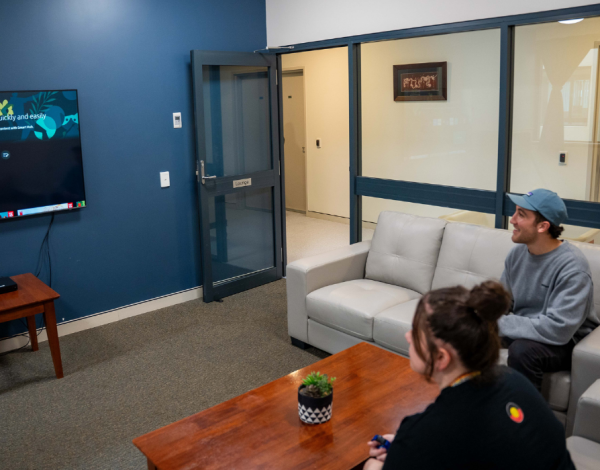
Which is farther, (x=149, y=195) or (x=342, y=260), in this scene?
(x=149, y=195)

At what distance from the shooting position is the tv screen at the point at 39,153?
3580 millimetres

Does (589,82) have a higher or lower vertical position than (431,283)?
higher

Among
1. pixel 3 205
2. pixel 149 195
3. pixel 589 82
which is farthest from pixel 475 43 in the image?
pixel 3 205

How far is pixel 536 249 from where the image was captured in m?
2.62

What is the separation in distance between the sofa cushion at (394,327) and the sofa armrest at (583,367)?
0.83 m

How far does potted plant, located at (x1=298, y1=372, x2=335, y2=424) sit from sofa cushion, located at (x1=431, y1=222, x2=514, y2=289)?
1.42 metres

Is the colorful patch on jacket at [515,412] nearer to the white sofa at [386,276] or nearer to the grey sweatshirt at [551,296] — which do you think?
the grey sweatshirt at [551,296]

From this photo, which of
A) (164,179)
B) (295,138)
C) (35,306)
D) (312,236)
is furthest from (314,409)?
(295,138)

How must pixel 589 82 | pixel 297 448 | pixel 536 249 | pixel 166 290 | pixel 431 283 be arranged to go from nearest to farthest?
pixel 297 448, pixel 536 249, pixel 589 82, pixel 431 283, pixel 166 290

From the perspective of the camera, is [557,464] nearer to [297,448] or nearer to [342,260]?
[297,448]

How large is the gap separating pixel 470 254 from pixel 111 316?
264cm

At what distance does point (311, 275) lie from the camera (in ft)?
11.7

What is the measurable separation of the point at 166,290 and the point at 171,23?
207cm

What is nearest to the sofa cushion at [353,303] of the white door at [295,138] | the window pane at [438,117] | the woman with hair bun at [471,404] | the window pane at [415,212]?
the window pane at [415,212]
